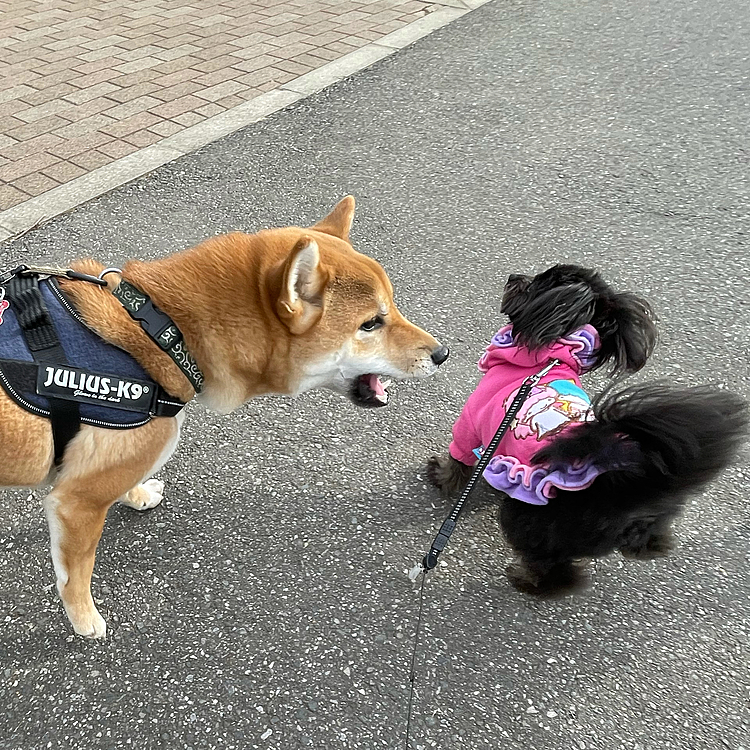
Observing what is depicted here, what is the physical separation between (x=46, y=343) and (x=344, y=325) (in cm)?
87

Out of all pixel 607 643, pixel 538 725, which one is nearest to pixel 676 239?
pixel 607 643

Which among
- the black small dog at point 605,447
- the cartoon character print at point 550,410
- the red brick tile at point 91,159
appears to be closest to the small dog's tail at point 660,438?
the black small dog at point 605,447

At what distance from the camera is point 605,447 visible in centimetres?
194

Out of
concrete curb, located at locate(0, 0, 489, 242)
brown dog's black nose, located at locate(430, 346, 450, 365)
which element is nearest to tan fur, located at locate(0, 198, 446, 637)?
brown dog's black nose, located at locate(430, 346, 450, 365)

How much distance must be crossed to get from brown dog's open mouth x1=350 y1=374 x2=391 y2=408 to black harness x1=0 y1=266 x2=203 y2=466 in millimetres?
565

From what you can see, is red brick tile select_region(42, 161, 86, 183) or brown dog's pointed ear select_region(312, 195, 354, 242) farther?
red brick tile select_region(42, 161, 86, 183)

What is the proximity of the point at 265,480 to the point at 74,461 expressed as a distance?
1.01 m

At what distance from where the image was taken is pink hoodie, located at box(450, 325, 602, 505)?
2135 mm

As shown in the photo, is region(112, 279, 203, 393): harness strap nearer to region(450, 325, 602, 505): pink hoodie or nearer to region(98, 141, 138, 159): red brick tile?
region(450, 325, 602, 505): pink hoodie

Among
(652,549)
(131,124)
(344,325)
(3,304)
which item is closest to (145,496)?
(3,304)

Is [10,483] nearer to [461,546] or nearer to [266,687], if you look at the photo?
[266,687]

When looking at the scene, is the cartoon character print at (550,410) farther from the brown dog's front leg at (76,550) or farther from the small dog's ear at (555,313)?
the brown dog's front leg at (76,550)

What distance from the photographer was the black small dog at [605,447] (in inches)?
74.4

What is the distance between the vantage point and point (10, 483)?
6.75 ft
